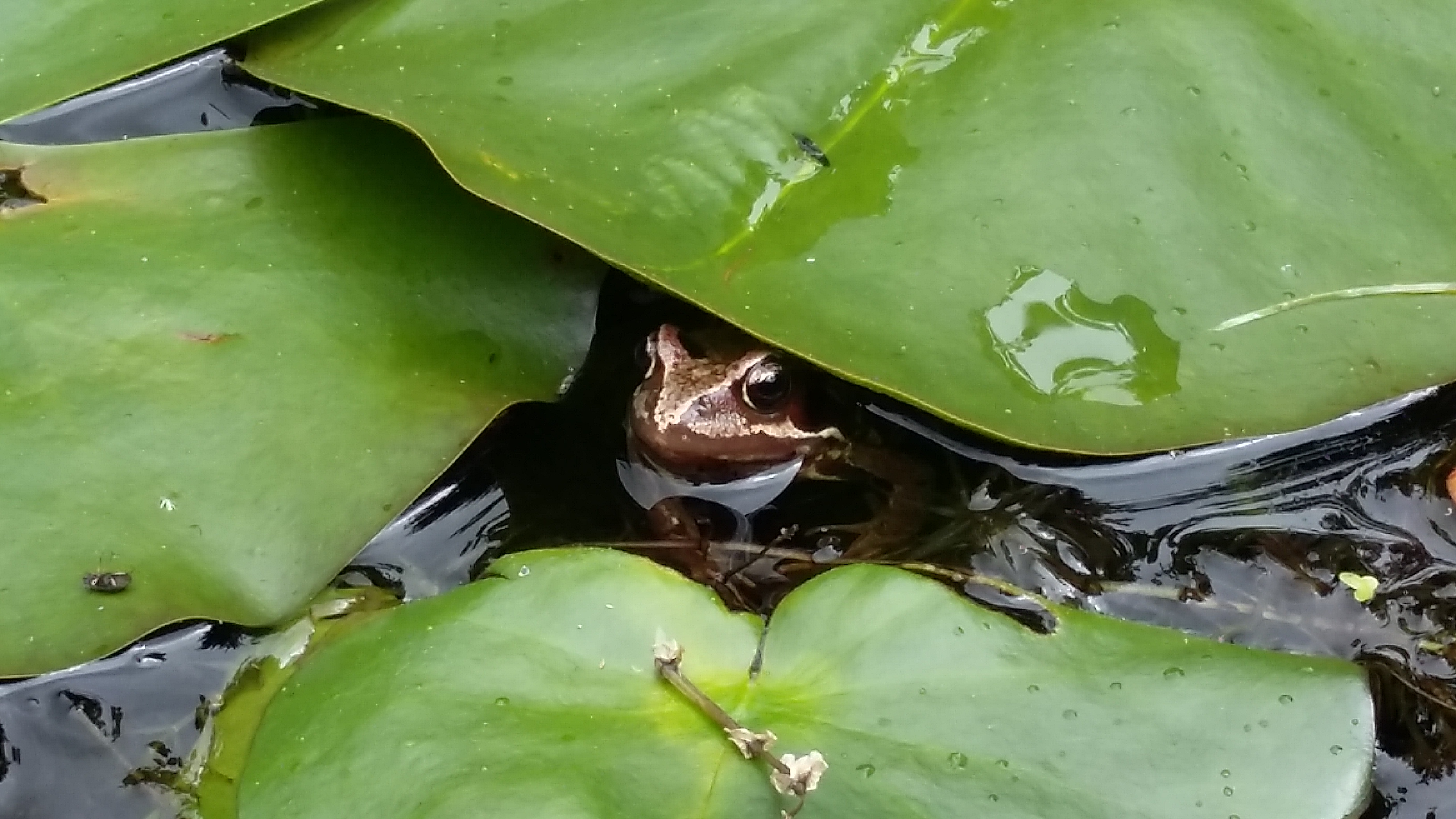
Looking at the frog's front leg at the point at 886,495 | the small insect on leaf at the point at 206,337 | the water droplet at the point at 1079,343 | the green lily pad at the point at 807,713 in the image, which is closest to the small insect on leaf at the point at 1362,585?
the green lily pad at the point at 807,713

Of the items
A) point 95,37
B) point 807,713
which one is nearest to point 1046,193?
point 807,713

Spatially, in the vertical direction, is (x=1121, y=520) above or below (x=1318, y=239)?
below

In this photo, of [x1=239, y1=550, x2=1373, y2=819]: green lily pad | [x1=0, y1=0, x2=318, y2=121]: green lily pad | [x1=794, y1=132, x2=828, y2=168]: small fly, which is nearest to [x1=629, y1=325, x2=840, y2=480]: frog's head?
[x1=239, y1=550, x2=1373, y2=819]: green lily pad

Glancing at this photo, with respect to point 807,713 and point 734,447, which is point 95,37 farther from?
point 807,713

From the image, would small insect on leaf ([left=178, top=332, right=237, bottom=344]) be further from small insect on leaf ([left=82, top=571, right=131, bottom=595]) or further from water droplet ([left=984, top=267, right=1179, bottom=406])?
water droplet ([left=984, top=267, right=1179, bottom=406])

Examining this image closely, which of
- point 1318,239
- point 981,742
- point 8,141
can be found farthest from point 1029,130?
point 8,141

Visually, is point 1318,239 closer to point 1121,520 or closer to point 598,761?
point 1121,520
